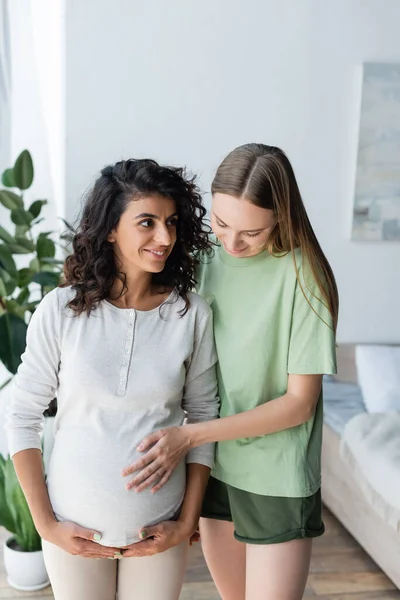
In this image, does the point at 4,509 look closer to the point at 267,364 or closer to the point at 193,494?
the point at 193,494

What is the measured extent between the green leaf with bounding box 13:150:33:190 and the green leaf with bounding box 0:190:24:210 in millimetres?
50

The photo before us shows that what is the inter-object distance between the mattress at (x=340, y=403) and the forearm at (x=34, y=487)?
1.78 metres

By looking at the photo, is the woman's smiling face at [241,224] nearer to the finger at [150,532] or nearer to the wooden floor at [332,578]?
the finger at [150,532]

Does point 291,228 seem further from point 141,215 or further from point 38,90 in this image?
point 38,90

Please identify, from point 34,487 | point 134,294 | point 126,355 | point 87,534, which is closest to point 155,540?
point 87,534

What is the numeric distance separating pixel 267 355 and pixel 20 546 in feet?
5.18

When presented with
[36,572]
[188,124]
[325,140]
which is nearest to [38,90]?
[188,124]

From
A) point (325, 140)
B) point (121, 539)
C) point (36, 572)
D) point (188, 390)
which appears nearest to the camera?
point (121, 539)

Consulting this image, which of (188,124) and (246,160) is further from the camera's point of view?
(188,124)

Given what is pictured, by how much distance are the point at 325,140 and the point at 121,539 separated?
94.1 inches

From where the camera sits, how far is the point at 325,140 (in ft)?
11.0

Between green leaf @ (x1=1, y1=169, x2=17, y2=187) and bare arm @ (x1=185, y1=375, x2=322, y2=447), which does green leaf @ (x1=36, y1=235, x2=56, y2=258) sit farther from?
bare arm @ (x1=185, y1=375, x2=322, y2=447)

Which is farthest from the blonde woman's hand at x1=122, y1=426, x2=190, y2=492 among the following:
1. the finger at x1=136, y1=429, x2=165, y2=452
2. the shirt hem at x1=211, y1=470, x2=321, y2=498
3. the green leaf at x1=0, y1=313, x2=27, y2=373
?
the green leaf at x1=0, y1=313, x2=27, y2=373

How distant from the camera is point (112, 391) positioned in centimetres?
138
